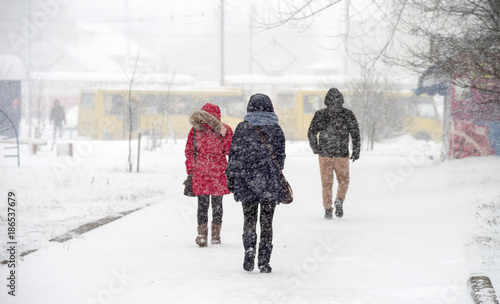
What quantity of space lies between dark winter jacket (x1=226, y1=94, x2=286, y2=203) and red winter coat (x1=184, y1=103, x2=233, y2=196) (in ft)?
3.20

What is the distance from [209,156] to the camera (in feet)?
21.0

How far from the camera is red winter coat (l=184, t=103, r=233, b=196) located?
6367 millimetres

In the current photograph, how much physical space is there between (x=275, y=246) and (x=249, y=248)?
4.68 feet

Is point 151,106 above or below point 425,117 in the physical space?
above

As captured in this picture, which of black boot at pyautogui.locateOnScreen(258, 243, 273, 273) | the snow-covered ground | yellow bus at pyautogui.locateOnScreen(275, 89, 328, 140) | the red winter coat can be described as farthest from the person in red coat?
yellow bus at pyautogui.locateOnScreen(275, 89, 328, 140)

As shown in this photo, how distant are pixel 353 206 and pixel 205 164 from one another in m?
4.51

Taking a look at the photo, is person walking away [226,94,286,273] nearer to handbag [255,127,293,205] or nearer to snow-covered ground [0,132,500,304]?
handbag [255,127,293,205]

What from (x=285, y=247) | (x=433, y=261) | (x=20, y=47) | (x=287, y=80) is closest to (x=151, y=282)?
(x=285, y=247)

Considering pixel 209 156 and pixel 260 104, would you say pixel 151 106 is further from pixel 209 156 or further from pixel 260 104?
pixel 260 104

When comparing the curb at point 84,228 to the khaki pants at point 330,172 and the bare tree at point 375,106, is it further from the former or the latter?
the bare tree at point 375,106

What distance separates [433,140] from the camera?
1223 inches

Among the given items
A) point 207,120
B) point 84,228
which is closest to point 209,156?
point 207,120

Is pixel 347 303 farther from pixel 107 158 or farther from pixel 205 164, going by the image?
pixel 107 158

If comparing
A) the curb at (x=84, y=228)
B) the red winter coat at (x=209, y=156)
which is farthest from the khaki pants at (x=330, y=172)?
the curb at (x=84, y=228)
